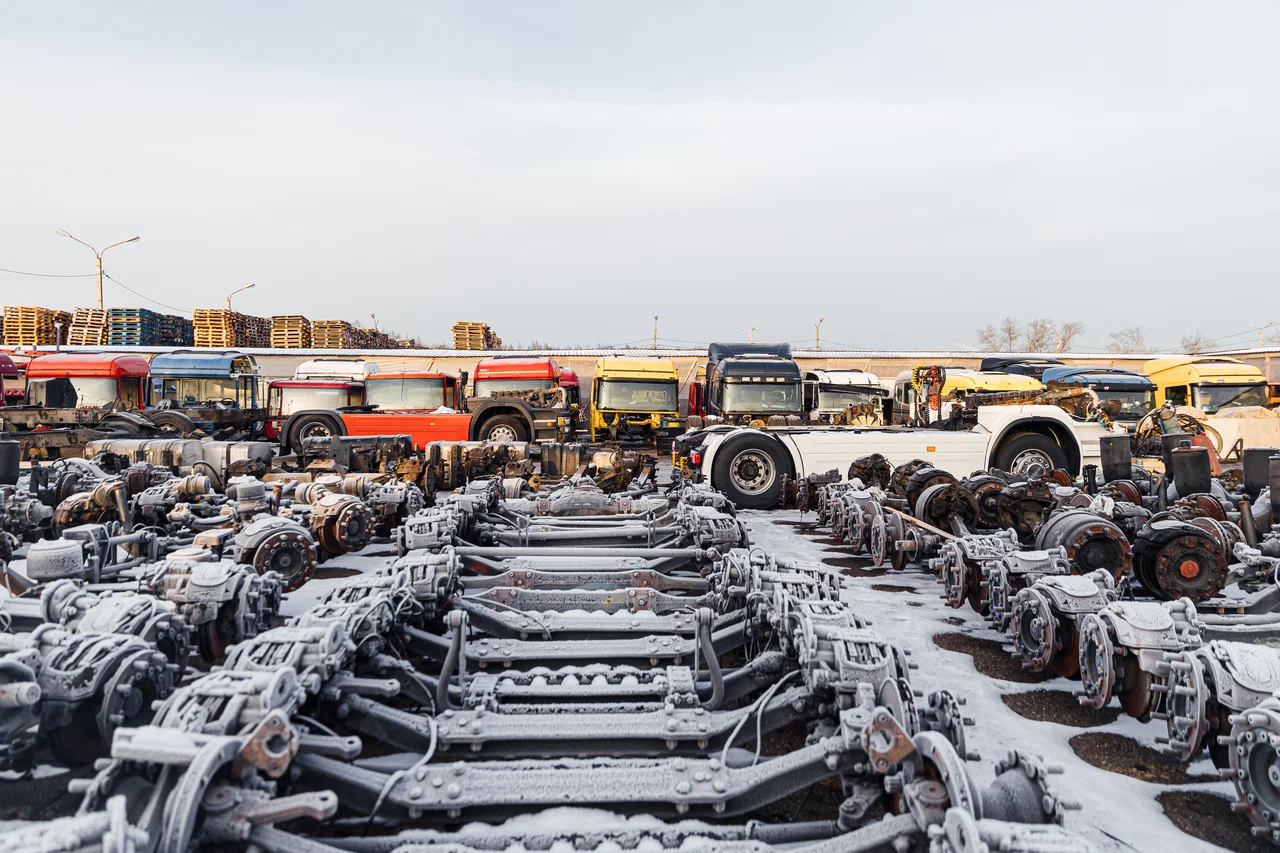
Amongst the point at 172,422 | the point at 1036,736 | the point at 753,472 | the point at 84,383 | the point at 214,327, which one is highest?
the point at 214,327

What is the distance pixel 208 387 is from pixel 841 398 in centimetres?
1772

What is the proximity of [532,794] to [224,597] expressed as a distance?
2.62 meters

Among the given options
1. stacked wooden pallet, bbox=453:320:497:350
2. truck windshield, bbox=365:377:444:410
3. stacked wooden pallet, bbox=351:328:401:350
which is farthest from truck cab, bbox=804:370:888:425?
stacked wooden pallet, bbox=351:328:401:350

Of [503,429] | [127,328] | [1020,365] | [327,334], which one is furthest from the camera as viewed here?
[327,334]

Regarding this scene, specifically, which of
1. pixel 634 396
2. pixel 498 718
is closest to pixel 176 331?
pixel 634 396

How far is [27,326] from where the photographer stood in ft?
116

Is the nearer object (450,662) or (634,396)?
(450,662)

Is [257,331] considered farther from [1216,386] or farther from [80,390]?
[1216,386]

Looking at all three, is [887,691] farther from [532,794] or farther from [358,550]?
[358,550]

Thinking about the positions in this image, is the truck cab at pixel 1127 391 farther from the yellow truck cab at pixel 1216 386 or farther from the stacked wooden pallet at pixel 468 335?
the stacked wooden pallet at pixel 468 335

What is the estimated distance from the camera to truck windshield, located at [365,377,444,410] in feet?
62.0

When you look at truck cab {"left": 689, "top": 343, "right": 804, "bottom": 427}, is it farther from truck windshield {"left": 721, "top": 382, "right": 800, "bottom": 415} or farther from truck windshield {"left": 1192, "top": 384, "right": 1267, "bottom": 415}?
truck windshield {"left": 1192, "top": 384, "right": 1267, "bottom": 415}

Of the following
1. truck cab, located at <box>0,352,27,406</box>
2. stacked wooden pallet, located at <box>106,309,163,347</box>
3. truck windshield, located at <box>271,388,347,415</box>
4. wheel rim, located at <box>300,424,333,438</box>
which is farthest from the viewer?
stacked wooden pallet, located at <box>106,309,163,347</box>

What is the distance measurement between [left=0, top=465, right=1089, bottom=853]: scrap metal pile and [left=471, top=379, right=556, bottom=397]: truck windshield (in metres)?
13.6
